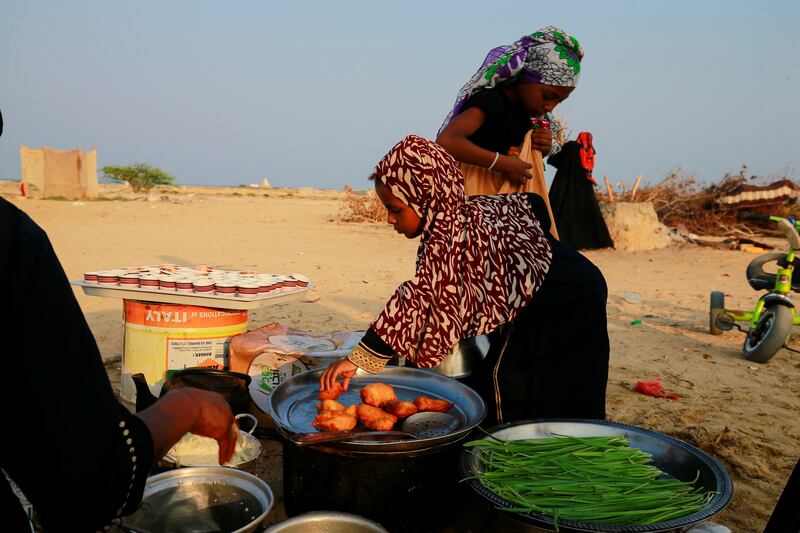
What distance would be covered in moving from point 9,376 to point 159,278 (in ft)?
8.04

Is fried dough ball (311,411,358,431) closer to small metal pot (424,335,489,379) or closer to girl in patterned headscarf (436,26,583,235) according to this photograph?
small metal pot (424,335,489,379)

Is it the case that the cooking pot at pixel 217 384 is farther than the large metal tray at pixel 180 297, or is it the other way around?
the large metal tray at pixel 180 297

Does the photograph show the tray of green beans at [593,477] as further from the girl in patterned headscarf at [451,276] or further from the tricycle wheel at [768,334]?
the tricycle wheel at [768,334]

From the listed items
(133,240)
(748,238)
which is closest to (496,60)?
(133,240)

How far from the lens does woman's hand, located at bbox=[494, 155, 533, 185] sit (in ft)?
11.2

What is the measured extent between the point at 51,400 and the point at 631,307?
698 centimetres

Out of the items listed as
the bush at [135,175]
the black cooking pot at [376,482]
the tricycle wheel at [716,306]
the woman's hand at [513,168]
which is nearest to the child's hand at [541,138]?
the woman's hand at [513,168]

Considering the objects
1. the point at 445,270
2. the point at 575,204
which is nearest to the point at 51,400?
the point at 445,270

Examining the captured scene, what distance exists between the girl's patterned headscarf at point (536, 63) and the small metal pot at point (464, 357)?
1.34 m

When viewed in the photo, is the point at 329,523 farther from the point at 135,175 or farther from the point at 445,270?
the point at 135,175

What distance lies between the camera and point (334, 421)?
235cm

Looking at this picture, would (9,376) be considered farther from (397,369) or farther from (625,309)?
(625,309)

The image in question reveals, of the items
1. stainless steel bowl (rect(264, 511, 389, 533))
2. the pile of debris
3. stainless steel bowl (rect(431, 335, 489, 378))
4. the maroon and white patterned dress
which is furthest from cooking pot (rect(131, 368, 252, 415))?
the pile of debris

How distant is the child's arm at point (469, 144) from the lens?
3355mm
